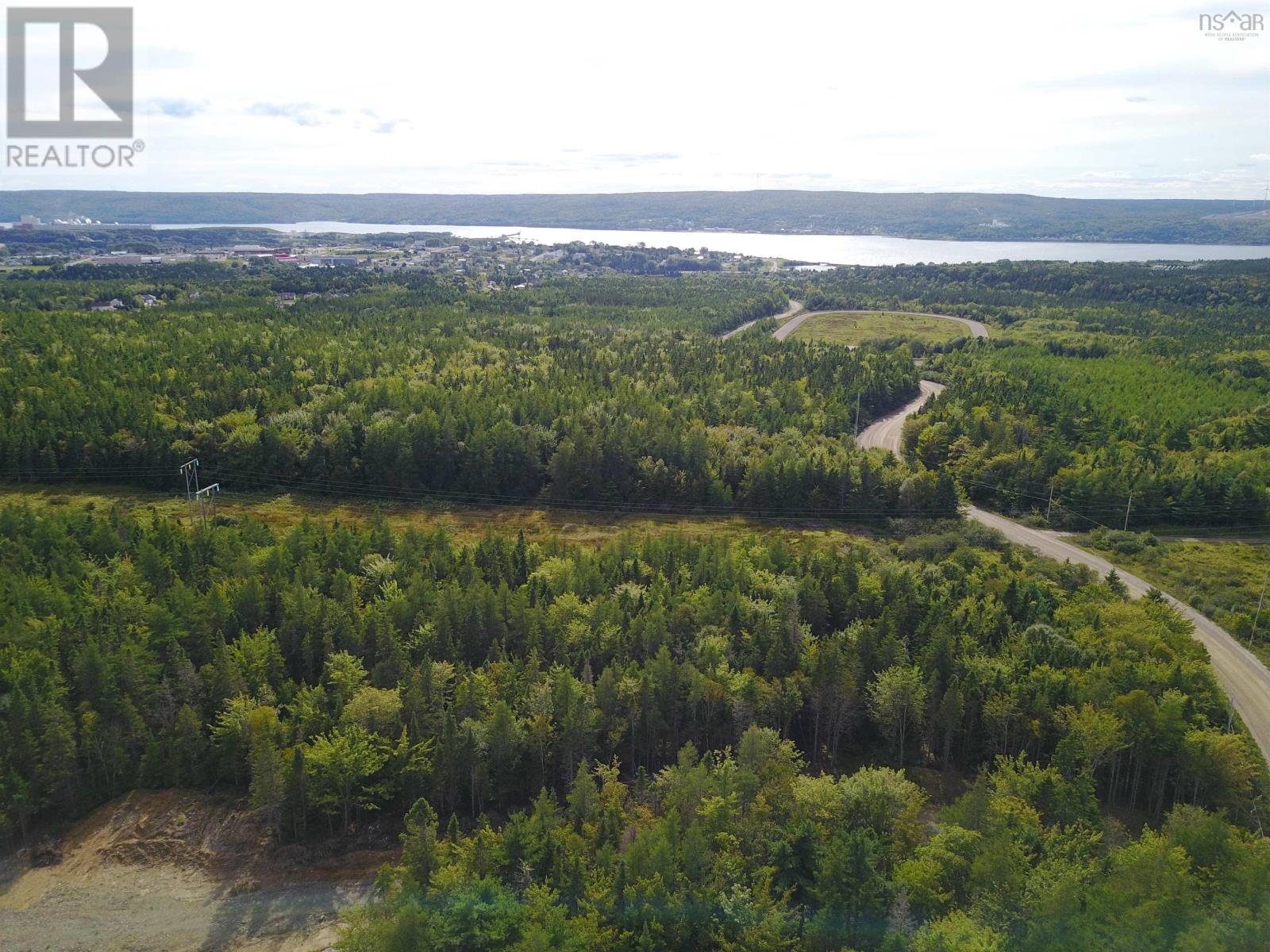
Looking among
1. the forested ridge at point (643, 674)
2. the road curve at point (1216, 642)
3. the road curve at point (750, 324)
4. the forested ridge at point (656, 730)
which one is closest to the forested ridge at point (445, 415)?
the forested ridge at point (643, 674)

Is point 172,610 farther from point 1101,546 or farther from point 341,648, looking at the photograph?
point 1101,546

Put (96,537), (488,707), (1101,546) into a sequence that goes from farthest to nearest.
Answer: (1101,546), (96,537), (488,707)

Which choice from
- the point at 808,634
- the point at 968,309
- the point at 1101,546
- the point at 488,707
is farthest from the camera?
the point at 968,309

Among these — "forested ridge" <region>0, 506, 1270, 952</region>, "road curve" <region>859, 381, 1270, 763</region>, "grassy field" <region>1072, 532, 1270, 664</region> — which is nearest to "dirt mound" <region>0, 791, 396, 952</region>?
"forested ridge" <region>0, 506, 1270, 952</region>

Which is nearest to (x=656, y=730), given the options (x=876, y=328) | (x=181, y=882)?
(x=181, y=882)

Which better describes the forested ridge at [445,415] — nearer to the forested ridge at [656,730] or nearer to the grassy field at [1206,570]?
the grassy field at [1206,570]

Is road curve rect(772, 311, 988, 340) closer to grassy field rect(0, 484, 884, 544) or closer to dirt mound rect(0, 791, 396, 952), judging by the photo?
grassy field rect(0, 484, 884, 544)

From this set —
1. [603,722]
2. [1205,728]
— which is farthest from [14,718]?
[1205,728]
